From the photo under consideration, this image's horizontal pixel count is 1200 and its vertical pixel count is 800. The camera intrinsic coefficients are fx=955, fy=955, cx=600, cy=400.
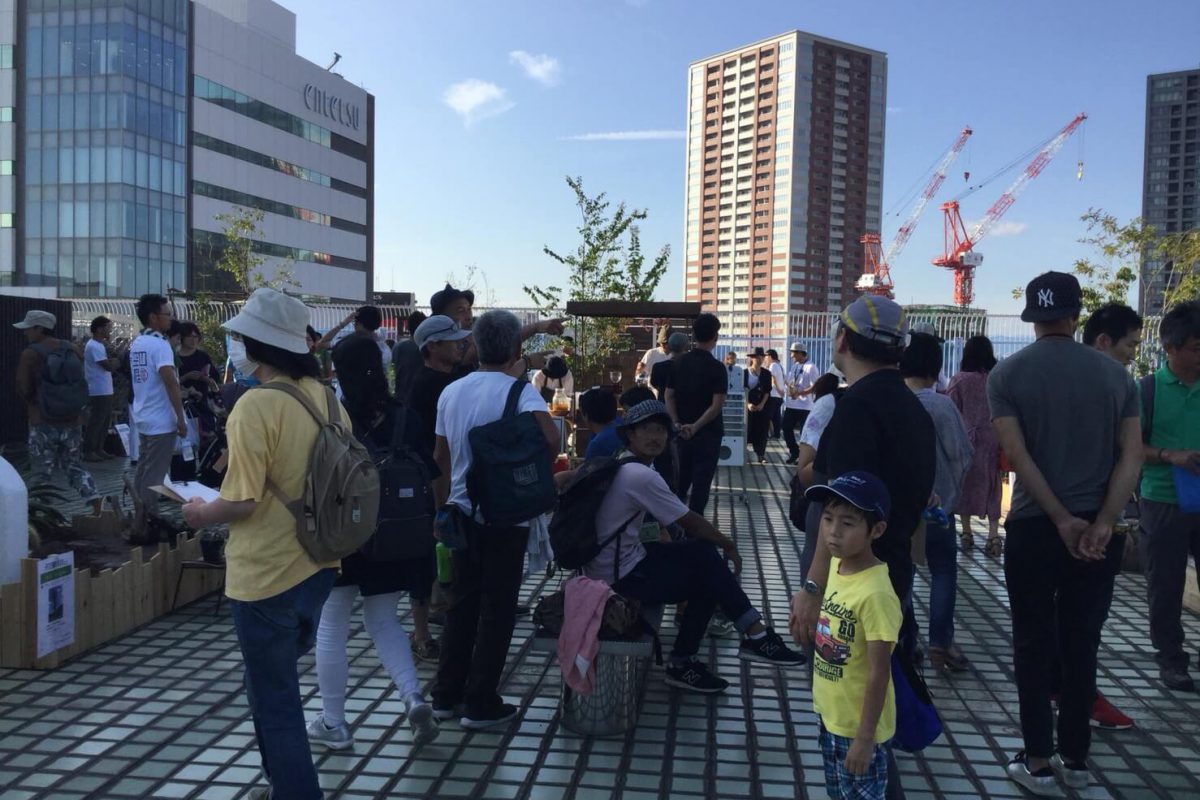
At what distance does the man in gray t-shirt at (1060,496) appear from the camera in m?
3.47

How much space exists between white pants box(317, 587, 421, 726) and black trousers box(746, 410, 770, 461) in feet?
37.2

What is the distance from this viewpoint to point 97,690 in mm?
4500

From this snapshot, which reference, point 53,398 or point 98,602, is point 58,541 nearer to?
point 98,602

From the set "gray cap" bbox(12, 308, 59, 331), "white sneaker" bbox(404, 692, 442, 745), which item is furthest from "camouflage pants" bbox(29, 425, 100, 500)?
"white sneaker" bbox(404, 692, 442, 745)

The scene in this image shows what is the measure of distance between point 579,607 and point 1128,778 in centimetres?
225

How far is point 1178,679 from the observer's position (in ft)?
15.6

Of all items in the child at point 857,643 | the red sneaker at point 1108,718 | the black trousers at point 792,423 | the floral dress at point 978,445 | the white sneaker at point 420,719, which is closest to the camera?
the child at point 857,643

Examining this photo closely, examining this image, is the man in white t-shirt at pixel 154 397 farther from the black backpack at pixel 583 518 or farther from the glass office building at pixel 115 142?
the glass office building at pixel 115 142

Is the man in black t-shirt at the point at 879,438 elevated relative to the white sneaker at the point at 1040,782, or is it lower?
elevated

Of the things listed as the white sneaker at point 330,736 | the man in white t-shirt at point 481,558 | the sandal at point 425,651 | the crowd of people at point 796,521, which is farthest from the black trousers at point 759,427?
the white sneaker at point 330,736

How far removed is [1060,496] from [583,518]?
77.1 inches

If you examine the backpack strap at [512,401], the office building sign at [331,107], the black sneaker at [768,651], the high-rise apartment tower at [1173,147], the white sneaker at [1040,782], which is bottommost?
the white sneaker at [1040,782]

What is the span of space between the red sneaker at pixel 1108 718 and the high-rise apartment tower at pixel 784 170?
14085 cm

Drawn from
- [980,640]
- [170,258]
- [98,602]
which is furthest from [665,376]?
[170,258]
